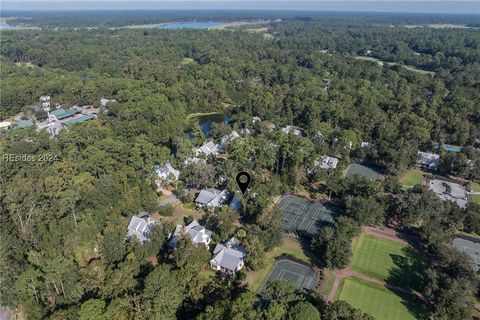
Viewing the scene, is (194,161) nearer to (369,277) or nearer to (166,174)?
(166,174)

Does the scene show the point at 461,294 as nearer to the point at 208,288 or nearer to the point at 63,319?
the point at 208,288

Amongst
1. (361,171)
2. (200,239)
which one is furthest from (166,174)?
(361,171)

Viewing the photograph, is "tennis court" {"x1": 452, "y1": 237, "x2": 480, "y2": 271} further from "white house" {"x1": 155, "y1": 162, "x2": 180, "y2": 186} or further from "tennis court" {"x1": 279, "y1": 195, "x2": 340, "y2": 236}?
"white house" {"x1": 155, "y1": 162, "x2": 180, "y2": 186}

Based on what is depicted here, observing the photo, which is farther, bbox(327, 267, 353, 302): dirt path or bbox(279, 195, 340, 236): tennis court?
bbox(279, 195, 340, 236): tennis court

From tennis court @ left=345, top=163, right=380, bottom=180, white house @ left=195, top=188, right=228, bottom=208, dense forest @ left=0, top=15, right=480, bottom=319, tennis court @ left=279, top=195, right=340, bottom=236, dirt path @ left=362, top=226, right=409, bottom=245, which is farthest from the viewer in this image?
tennis court @ left=345, top=163, right=380, bottom=180

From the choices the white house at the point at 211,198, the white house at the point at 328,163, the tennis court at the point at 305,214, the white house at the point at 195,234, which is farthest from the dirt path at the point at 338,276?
the white house at the point at 328,163

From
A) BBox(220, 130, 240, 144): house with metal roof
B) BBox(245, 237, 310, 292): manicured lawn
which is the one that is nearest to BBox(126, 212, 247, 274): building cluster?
BBox(245, 237, 310, 292): manicured lawn

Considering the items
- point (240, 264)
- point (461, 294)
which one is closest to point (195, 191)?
point (240, 264)
